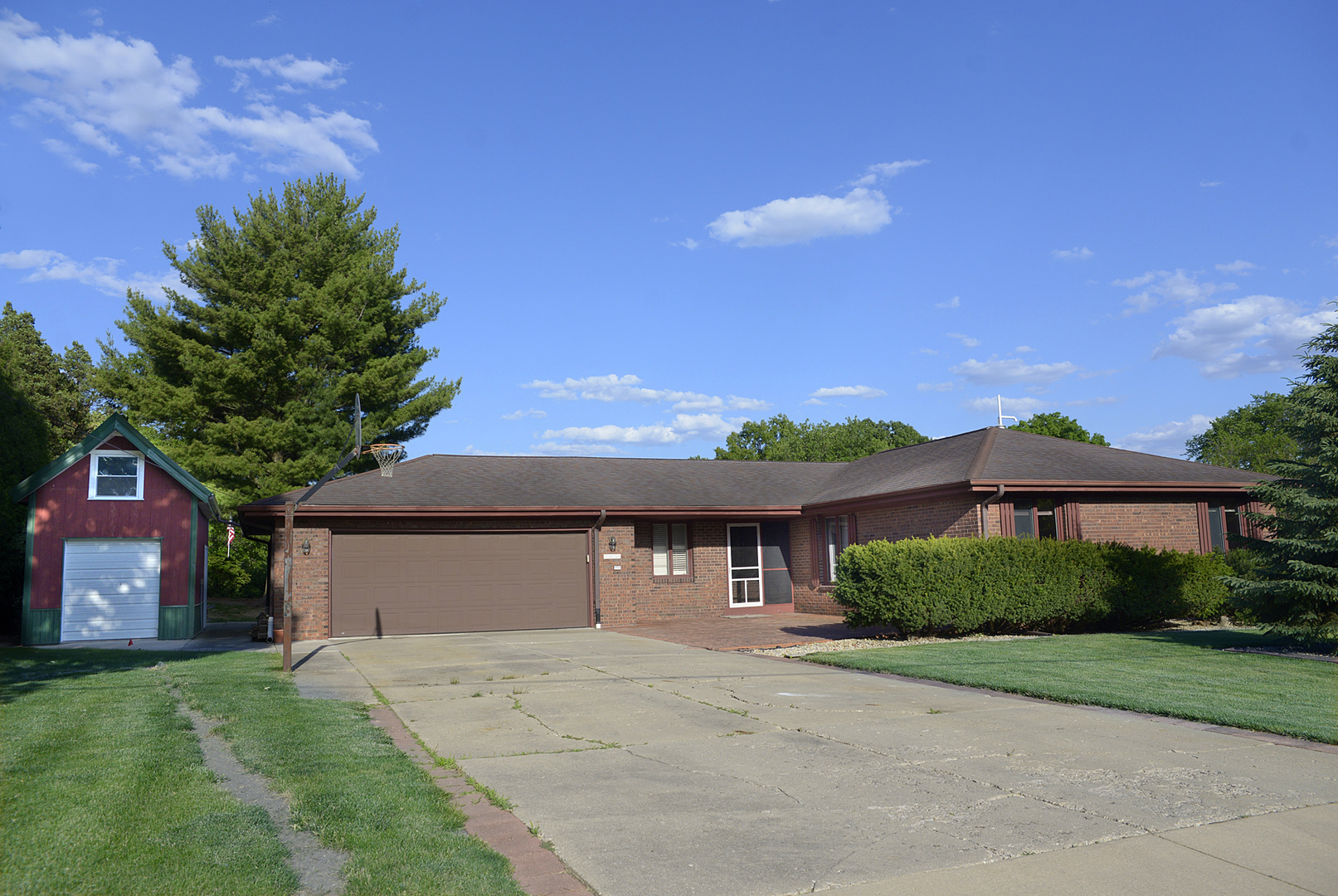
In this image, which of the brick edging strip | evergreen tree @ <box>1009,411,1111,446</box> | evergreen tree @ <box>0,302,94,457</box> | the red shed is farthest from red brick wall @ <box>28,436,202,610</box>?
evergreen tree @ <box>1009,411,1111,446</box>

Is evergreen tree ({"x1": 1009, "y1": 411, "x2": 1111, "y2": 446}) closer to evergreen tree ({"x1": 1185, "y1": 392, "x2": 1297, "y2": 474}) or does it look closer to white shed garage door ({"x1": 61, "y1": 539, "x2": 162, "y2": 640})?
evergreen tree ({"x1": 1185, "y1": 392, "x2": 1297, "y2": 474})

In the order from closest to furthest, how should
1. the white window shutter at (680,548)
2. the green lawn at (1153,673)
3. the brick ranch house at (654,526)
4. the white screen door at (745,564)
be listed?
the green lawn at (1153,673) < the brick ranch house at (654,526) < the white window shutter at (680,548) < the white screen door at (745,564)

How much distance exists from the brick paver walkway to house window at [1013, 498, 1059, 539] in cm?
417

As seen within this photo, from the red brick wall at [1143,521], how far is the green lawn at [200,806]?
1604cm

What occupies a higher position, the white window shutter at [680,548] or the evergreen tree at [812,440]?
the evergreen tree at [812,440]

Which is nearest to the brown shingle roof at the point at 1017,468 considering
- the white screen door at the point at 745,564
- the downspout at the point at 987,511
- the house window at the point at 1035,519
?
the downspout at the point at 987,511

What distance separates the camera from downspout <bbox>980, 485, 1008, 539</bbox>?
17547 mm

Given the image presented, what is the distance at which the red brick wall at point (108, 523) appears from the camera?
17.5m

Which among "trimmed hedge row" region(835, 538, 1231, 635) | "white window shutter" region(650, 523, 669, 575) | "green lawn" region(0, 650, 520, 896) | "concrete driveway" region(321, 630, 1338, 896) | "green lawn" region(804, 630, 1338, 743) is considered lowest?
"green lawn" region(804, 630, 1338, 743)

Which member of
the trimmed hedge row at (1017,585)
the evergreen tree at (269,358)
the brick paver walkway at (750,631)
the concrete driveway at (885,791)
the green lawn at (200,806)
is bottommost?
the brick paver walkway at (750,631)

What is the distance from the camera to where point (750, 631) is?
18.4 m

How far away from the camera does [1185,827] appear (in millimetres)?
4887

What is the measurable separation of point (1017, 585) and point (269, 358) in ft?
79.6

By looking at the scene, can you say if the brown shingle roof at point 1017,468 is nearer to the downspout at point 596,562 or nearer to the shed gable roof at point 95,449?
the downspout at point 596,562
